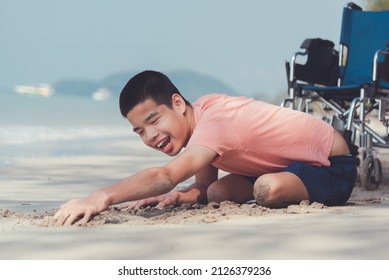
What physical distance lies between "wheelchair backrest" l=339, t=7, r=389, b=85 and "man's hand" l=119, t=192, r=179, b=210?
350 cm

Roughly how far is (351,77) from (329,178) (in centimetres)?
345

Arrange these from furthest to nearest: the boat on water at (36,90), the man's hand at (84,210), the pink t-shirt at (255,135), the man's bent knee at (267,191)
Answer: the boat on water at (36,90)
the man's bent knee at (267,191)
the pink t-shirt at (255,135)
the man's hand at (84,210)

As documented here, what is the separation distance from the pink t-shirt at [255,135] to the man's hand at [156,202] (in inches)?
11.7

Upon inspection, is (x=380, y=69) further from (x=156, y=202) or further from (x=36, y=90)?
(x=36, y=90)

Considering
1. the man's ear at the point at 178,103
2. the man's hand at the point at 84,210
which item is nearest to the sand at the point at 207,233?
the man's hand at the point at 84,210

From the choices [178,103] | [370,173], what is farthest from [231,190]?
[370,173]

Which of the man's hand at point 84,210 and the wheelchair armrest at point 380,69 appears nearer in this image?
the man's hand at point 84,210

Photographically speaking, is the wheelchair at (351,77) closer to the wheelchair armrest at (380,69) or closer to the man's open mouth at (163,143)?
the wheelchair armrest at (380,69)

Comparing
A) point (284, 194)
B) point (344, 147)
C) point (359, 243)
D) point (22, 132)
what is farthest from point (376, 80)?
point (22, 132)

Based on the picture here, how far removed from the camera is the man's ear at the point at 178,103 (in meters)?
3.55

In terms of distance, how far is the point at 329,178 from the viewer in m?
3.78

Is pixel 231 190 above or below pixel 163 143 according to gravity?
below
